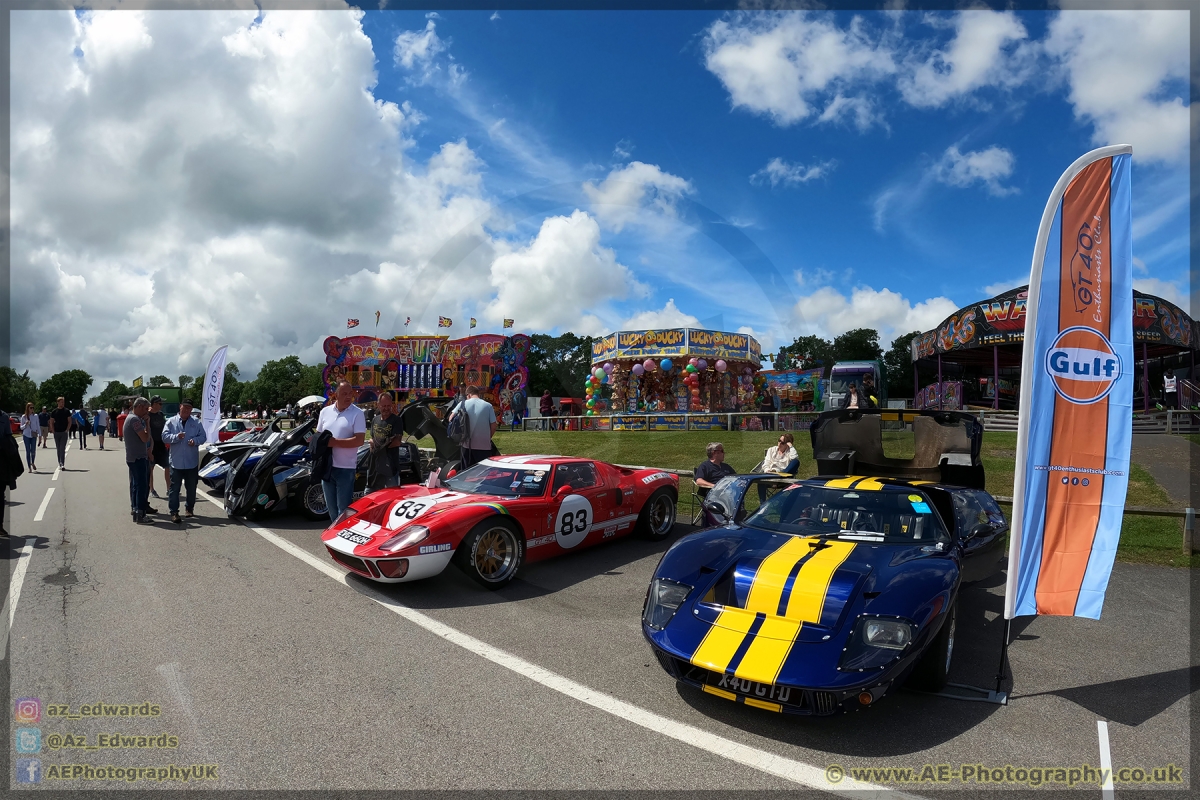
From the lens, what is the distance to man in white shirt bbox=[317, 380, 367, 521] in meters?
6.94

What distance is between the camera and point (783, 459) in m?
8.89

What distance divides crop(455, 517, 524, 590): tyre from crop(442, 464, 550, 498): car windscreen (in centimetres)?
49

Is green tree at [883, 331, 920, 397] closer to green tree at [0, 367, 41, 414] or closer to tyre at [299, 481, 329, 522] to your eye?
tyre at [299, 481, 329, 522]

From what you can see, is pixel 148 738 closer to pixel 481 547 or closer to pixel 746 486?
pixel 481 547

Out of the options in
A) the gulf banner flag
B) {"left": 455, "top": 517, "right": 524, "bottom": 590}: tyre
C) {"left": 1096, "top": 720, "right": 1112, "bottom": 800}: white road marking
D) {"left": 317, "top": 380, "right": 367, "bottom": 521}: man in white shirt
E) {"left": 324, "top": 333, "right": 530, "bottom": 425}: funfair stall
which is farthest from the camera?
{"left": 324, "top": 333, "right": 530, "bottom": 425}: funfair stall

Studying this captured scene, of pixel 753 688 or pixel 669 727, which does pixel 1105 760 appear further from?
pixel 669 727

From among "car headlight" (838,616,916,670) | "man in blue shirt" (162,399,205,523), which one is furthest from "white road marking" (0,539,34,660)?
"car headlight" (838,616,916,670)

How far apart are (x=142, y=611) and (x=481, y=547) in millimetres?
2565

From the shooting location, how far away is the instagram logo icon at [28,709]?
10.3 ft

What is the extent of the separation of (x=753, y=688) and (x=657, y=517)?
462cm

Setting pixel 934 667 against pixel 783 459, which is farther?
pixel 783 459

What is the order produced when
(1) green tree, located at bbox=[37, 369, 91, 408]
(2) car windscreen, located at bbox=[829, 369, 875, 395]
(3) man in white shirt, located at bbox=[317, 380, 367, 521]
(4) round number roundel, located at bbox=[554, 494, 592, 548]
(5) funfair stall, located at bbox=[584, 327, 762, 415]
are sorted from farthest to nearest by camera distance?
1. (1) green tree, located at bbox=[37, 369, 91, 408]
2. (2) car windscreen, located at bbox=[829, 369, 875, 395]
3. (5) funfair stall, located at bbox=[584, 327, 762, 415]
4. (3) man in white shirt, located at bbox=[317, 380, 367, 521]
5. (4) round number roundel, located at bbox=[554, 494, 592, 548]

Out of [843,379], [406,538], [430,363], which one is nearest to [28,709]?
[406,538]

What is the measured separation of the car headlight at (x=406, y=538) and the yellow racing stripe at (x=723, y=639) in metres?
2.74
